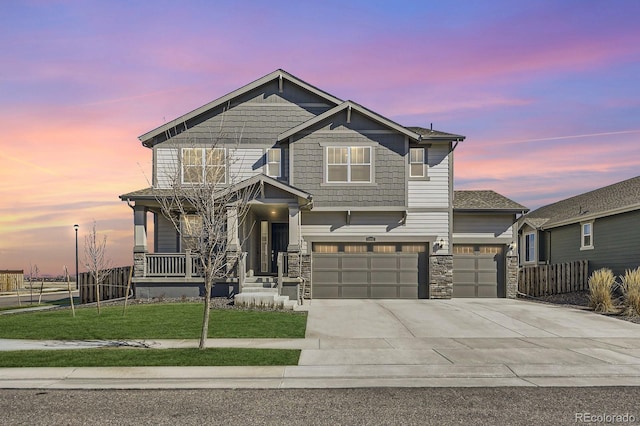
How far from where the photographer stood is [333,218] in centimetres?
2428

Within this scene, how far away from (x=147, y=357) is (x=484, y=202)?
63.8 ft

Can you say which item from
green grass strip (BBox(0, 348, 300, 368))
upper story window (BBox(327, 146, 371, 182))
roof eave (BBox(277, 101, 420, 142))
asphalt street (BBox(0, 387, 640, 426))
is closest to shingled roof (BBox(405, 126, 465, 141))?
roof eave (BBox(277, 101, 420, 142))

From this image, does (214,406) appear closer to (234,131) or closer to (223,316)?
(223,316)

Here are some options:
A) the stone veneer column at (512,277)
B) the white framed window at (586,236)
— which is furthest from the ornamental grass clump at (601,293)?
the white framed window at (586,236)

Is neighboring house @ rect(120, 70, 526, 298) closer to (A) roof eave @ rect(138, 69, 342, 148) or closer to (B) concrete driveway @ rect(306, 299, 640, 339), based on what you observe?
(A) roof eave @ rect(138, 69, 342, 148)

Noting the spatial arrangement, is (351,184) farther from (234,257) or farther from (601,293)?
(601,293)

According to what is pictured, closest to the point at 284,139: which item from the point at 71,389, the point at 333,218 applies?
the point at 333,218

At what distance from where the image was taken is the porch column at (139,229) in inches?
900

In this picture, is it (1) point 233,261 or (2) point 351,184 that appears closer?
(1) point 233,261

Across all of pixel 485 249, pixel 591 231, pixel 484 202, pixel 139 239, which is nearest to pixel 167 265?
pixel 139 239

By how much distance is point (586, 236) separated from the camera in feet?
93.8

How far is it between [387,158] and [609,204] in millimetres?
12101

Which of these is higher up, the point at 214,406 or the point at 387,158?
the point at 387,158

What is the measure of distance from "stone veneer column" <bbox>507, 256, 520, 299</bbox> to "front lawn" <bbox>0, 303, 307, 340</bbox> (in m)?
11.9
